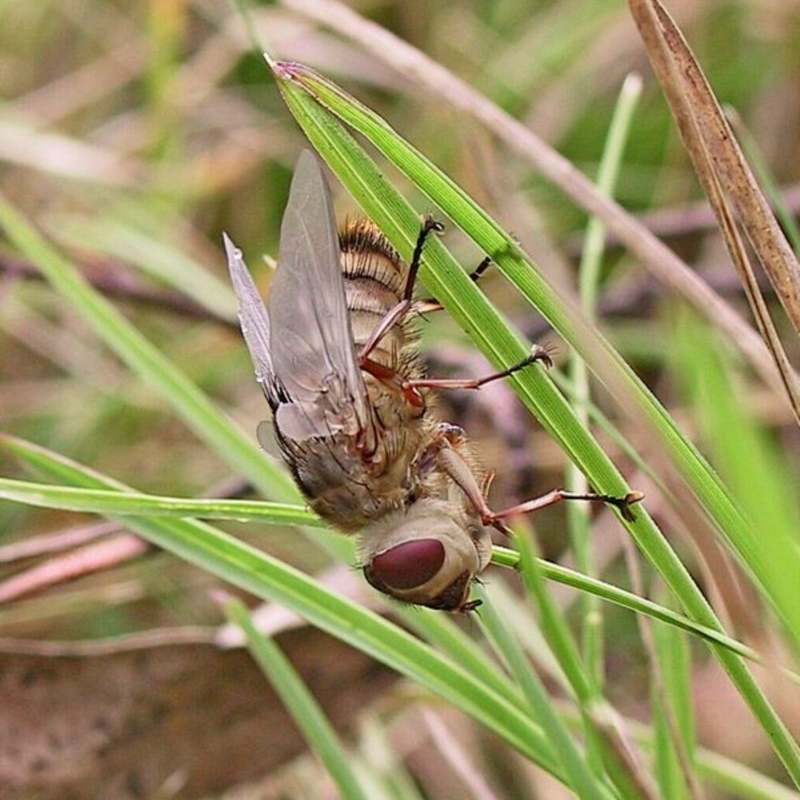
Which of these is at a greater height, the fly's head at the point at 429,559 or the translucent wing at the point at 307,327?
the translucent wing at the point at 307,327

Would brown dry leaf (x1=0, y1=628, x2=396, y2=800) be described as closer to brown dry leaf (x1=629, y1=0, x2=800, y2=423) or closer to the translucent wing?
the translucent wing

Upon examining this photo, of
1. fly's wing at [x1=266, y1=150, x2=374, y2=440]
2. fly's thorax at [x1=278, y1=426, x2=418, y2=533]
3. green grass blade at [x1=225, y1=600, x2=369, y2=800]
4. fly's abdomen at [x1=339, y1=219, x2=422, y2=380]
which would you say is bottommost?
green grass blade at [x1=225, y1=600, x2=369, y2=800]

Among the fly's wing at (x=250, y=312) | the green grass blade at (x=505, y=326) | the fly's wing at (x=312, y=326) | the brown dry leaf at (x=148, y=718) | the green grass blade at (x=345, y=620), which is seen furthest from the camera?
the brown dry leaf at (x=148, y=718)

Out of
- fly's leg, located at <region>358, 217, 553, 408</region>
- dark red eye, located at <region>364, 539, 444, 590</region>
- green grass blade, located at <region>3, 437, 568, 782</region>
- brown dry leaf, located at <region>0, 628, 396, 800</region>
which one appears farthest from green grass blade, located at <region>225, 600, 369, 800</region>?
brown dry leaf, located at <region>0, 628, 396, 800</region>

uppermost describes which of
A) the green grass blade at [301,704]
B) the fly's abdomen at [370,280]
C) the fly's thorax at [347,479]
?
the fly's abdomen at [370,280]

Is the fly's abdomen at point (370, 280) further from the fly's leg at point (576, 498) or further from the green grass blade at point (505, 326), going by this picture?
the green grass blade at point (505, 326)

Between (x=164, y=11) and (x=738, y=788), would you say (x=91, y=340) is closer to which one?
(x=164, y=11)

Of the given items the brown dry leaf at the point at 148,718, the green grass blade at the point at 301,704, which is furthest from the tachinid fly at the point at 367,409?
the brown dry leaf at the point at 148,718

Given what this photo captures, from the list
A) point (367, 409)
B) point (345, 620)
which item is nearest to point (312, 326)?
point (367, 409)
